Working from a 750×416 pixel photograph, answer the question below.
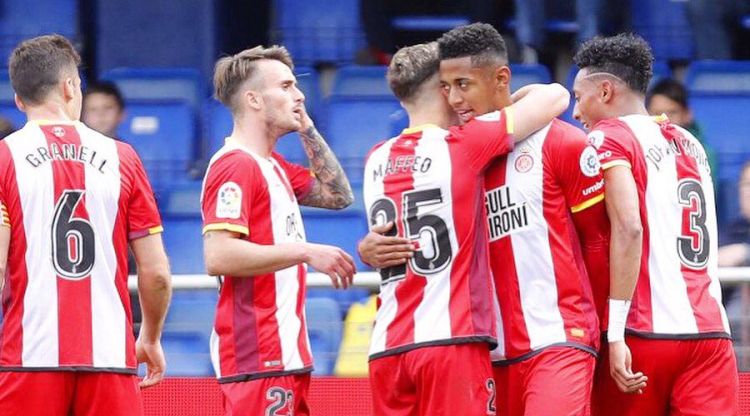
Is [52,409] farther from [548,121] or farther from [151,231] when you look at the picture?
[548,121]

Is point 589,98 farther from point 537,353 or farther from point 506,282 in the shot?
Result: point 537,353

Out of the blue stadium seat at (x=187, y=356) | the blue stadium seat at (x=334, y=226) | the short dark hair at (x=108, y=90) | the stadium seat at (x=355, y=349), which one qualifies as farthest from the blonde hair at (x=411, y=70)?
the short dark hair at (x=108, y=90)

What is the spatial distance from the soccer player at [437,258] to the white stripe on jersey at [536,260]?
0.37 feet

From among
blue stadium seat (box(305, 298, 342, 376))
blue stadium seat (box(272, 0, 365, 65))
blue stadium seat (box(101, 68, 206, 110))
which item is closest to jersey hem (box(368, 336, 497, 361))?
blue stadium seat (box(305, 298, 342, 376))

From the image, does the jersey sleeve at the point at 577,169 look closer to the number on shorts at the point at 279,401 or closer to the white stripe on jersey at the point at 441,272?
the white stripe on jersey at the point at 441,272

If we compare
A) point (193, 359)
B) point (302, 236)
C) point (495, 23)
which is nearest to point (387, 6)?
point (495, 23)

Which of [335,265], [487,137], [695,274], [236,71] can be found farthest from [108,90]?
[695,274]

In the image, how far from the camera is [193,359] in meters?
7.14

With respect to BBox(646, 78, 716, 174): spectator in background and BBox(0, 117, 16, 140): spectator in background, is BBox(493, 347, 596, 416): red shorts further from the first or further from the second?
BBox(0, 117, 16, 140): spectator in background

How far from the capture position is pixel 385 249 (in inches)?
222

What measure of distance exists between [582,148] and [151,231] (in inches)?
60.1

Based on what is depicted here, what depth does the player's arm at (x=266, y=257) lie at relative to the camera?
563cm

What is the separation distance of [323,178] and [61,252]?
1.31 m

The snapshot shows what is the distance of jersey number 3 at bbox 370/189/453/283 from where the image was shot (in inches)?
221
